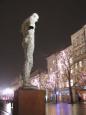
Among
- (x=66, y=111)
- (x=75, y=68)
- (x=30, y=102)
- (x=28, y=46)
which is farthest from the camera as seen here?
(x=75, y=68)

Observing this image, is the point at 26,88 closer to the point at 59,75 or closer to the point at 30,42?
the point at 30,42

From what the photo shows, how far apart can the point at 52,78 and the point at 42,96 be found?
69.0 meters

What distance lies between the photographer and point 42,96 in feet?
41.0

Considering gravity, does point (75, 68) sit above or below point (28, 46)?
above

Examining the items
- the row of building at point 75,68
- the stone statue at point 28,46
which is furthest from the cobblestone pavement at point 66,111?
the row of building at point 75,68

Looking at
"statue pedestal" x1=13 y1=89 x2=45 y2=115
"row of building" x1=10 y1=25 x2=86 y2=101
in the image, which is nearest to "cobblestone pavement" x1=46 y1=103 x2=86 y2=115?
"statue pedestal" x1=13 y1=89 x2=45 y2=115

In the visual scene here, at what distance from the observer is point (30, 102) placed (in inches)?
484

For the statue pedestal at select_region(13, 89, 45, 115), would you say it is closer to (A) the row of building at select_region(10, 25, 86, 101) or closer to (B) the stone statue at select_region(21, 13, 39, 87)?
(B) the stone statue at select_region(21, 13, 39, 87)

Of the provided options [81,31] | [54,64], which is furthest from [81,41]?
[54,64]

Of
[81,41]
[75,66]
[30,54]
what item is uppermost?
[81,41]

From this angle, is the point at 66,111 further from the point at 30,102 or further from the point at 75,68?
the point at 75,68

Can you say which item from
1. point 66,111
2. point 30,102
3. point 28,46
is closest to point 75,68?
point 66,111

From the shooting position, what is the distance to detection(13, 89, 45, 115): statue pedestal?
1218cm

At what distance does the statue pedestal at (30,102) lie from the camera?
12.2 meters
